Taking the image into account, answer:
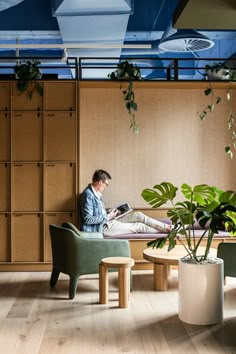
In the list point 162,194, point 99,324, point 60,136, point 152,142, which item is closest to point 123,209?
point 152,142

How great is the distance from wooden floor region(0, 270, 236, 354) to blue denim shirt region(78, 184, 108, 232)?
91 cm

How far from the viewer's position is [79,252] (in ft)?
17.9

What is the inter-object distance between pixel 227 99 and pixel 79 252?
3.69 m

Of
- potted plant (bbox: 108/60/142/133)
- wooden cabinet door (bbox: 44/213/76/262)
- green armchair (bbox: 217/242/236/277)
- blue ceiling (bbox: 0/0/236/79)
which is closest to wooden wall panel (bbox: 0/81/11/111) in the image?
blue ceiling (bbox: 0/0/236/79)

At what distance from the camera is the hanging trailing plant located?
23.3ft

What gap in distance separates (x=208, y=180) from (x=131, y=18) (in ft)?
10.2

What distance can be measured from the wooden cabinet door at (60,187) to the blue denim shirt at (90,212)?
0.80 ft

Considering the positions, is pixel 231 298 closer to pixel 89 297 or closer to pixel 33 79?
pixel 89 297

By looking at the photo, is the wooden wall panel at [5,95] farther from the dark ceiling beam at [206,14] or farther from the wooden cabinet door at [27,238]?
the dark ceiling beam at [206,14]

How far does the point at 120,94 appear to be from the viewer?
24.5ft

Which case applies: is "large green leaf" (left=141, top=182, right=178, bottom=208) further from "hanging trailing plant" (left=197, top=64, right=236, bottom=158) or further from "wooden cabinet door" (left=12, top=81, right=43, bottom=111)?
"wooden cabinet door" (left=12, top=81, right=43, bottom=111)

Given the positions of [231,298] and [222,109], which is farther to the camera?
[222,109]

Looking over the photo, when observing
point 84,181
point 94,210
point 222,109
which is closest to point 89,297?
point 94,210

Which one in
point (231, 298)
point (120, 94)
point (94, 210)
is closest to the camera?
point (231, 298)
